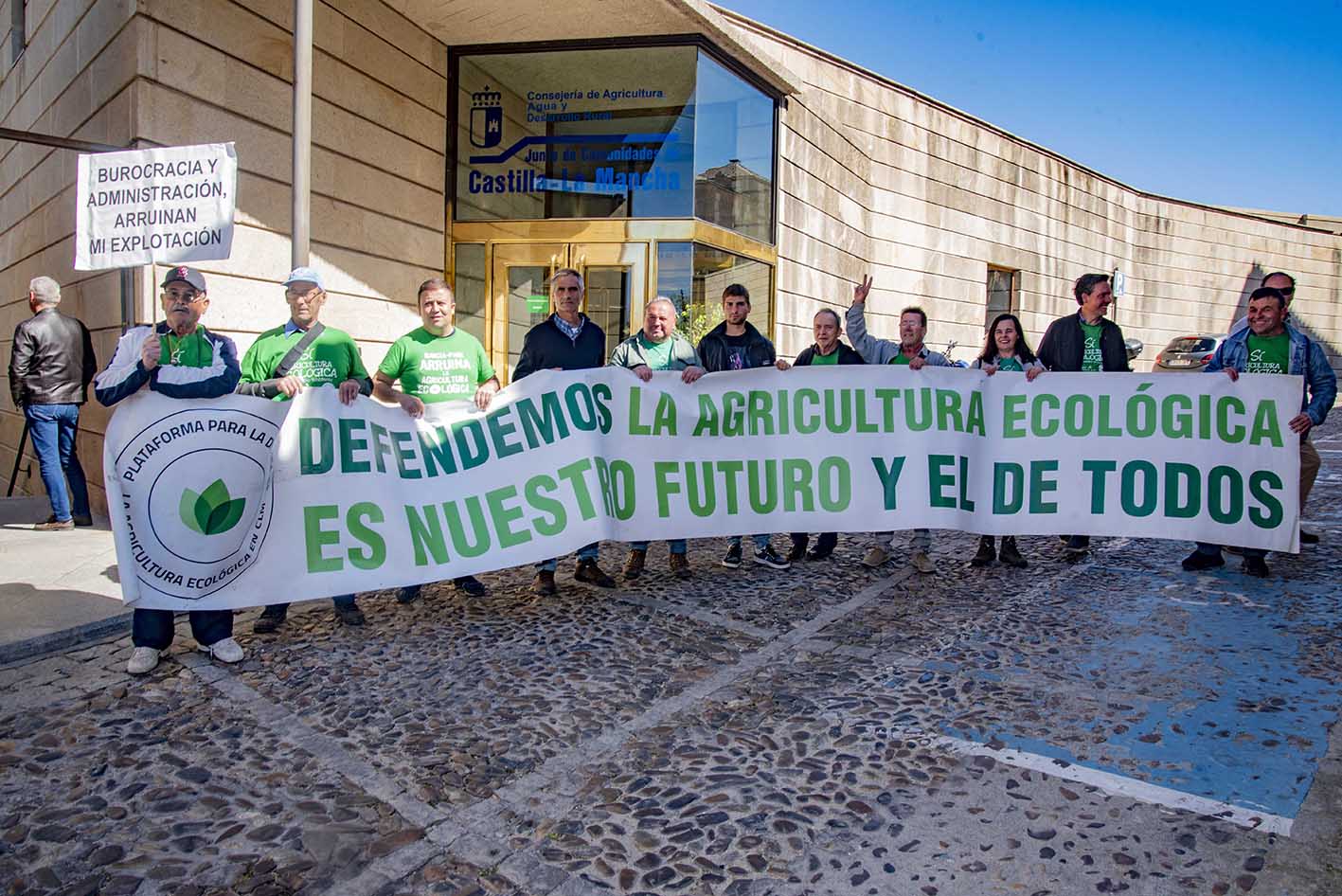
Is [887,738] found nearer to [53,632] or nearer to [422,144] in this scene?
[53,632]

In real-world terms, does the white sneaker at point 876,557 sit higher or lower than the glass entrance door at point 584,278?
lower

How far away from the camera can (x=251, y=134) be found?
796cm

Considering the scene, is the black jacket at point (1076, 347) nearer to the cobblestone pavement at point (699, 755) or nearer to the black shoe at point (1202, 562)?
the black shoe at point (1202, 562)

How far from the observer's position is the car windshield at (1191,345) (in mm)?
22719

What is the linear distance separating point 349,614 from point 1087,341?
529cm

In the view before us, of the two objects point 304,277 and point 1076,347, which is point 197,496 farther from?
point 1076,347

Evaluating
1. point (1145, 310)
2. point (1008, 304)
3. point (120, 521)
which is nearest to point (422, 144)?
point (120, 521)

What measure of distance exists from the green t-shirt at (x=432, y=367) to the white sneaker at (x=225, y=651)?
65.7 inches

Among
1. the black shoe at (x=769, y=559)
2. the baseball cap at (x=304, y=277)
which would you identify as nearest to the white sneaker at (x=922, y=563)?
the black shoe at (x=769, y=559)

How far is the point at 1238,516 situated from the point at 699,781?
15.0ft

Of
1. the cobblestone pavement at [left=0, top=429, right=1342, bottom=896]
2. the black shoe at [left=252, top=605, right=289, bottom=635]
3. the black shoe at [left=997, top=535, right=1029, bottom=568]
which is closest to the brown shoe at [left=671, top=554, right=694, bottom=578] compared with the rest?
the cobblestone pavement at [left=0, top=429, right=1342, bottom=896]

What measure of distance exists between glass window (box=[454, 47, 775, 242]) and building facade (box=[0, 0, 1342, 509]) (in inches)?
1.0

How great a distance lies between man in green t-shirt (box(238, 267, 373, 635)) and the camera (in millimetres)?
4715

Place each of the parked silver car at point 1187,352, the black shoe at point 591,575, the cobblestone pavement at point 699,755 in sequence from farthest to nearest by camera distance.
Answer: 1. the parked silver car at point 1187,352
2. the black shoe at point 591,575
3. the cobblestone pavement at point 699,755
